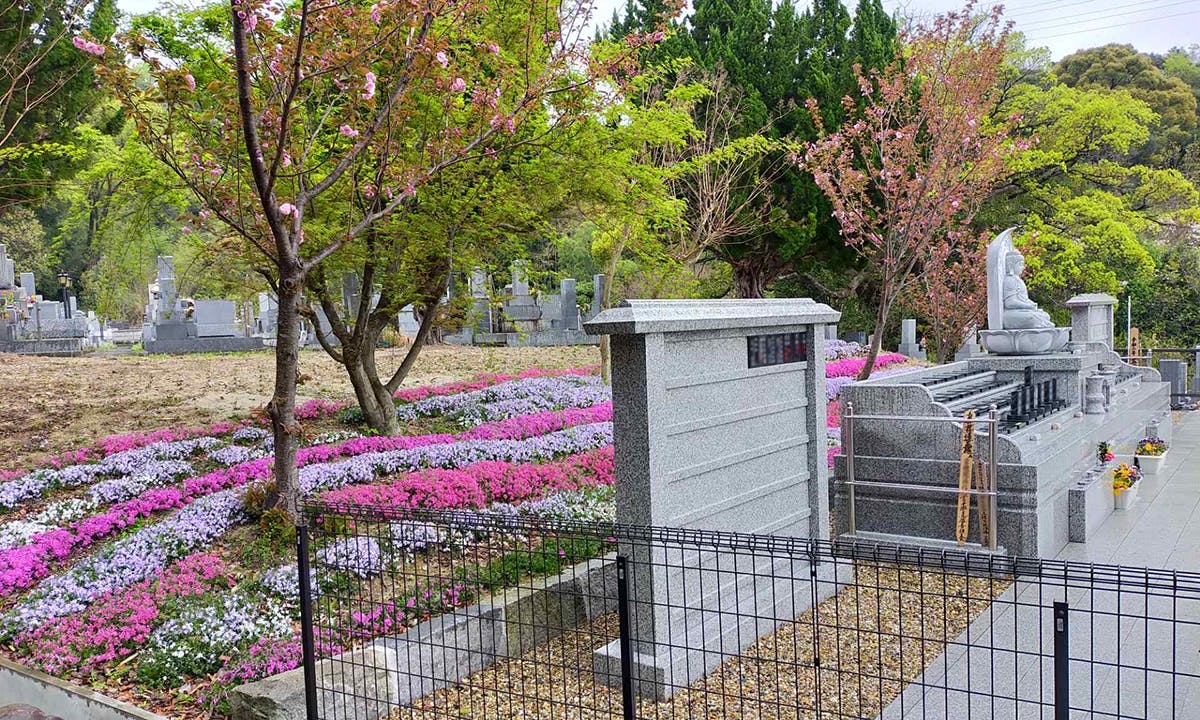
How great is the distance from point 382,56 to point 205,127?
164 cm

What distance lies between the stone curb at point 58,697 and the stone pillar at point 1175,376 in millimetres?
20197

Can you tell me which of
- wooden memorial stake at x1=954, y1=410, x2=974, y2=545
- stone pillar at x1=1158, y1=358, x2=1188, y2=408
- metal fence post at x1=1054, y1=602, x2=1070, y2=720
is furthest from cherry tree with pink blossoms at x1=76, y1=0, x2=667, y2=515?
stone pillar at x1=1158, y1=358, x2=1188, y2=408

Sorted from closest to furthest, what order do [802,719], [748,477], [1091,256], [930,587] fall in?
[802,719] < [748,477] < [930,587] < [1091,256]

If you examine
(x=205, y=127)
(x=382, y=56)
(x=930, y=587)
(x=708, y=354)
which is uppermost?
(x=382, y=56)

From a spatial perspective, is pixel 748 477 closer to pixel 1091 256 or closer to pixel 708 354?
pixel 708 354

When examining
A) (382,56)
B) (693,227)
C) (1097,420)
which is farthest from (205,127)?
(693,227)

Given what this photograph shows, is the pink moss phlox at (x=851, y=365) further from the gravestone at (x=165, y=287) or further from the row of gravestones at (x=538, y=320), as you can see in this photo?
the gravestone at (x=165, y=287)

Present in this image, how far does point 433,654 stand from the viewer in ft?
16.9

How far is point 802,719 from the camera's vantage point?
4.61 m

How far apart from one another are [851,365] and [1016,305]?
327 inches

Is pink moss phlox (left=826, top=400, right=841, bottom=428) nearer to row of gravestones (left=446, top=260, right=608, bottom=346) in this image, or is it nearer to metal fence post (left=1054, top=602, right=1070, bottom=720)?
metal fence post (left=1054, top=602, right=1070, bottom=720)

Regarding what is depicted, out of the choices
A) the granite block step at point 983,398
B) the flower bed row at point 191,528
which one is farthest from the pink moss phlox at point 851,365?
the flower bed row at point 191,528

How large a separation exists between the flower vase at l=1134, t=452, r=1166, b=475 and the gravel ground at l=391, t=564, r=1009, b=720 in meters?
7.12

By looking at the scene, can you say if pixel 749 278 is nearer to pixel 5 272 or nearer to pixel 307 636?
pixel 307 636
